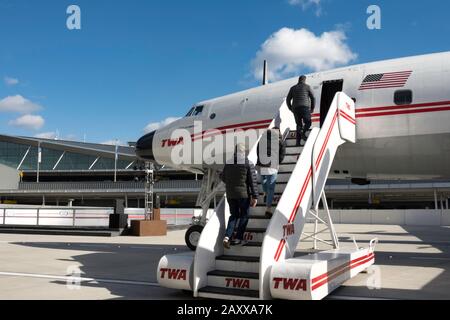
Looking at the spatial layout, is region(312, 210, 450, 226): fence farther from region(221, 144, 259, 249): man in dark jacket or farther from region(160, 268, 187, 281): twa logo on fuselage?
region(160, 268, 187, 281): twa logo on fuselage

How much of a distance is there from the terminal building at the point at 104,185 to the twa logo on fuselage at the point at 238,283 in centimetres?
5734

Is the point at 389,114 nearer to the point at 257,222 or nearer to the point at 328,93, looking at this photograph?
the point at 328,93

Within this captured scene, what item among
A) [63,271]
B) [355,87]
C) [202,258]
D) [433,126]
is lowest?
[63,271]

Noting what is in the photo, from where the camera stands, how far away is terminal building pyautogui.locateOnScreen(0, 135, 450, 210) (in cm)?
6694

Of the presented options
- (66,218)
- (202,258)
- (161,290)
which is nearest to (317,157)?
(202,258)

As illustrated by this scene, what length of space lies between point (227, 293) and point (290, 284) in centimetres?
111

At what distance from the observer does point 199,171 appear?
15672 millimetres

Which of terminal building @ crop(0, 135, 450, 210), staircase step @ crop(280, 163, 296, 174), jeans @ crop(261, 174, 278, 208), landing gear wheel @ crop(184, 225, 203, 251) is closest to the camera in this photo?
jeans @ crop(261, 174, 278, 208)

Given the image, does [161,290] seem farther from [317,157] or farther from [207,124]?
[207,124]

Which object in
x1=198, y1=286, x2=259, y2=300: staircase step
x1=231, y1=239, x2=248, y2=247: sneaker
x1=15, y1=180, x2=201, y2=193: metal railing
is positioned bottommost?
x1=198, y1=286, x2=259, y2=300: staircase step

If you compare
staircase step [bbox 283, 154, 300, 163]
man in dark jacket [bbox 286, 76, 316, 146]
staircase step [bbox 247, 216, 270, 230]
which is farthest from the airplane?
staircase step [bbox 247, 216, 270, 230]

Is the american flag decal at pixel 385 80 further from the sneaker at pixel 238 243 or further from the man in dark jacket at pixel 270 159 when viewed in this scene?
the sneaker at pixel 238 243

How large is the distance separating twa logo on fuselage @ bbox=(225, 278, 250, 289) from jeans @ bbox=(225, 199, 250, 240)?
876 mm
